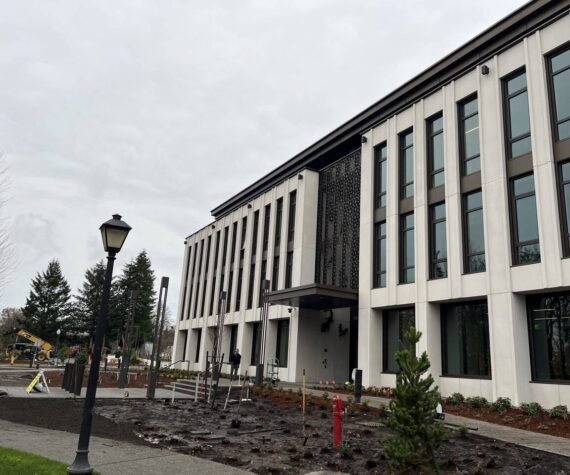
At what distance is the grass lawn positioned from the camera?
275 inches

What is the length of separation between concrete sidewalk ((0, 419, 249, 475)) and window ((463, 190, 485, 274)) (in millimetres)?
12971

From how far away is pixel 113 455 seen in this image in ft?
29.1

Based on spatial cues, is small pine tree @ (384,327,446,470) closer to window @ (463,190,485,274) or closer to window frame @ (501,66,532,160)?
window @ (463,190,485,274)

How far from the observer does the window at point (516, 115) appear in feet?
55.6

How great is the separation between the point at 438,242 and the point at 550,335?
571cm

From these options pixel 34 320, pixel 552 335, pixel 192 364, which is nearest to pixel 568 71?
pixel 552 335

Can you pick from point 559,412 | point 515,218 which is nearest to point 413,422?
point 559,412

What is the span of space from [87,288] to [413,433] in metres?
75.5

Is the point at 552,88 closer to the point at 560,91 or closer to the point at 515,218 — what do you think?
the point at 560,91

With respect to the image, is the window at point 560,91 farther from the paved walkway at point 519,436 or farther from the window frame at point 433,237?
the paved walkway at point 519,436

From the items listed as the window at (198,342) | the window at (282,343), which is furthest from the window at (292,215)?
the window at (198,342)

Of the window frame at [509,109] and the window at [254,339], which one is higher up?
the window frame at [509,109]

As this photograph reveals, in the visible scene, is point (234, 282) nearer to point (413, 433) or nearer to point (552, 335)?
point (552, 335)

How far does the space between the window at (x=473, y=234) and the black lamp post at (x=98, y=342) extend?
13.9 metres
